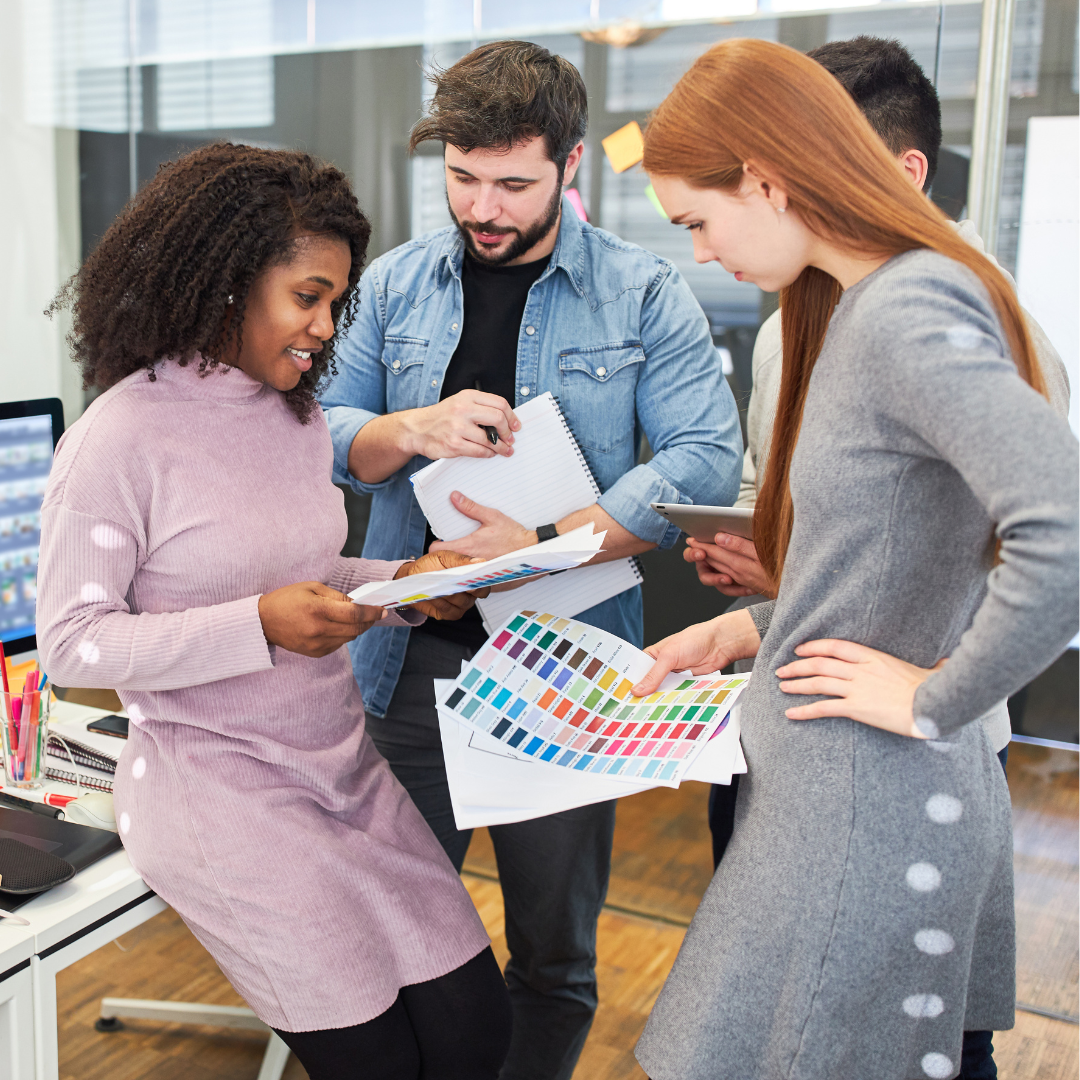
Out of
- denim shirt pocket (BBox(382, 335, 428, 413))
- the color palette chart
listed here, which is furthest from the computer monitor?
the color palette chart

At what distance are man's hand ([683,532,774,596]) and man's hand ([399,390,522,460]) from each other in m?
0.32

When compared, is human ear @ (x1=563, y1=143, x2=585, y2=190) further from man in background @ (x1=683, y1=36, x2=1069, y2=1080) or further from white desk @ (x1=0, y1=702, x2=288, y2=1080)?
white desk @ (x1=0, y1=702, x2=288, y2=1080)

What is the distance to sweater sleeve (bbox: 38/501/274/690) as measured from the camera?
1.18 meters

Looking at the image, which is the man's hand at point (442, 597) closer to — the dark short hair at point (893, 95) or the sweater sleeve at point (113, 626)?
the sweater sleeve at point (113, 626)

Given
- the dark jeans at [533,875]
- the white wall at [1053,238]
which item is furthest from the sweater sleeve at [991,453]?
the white wall at [1053,238]

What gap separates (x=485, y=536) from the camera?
1572 millimetres

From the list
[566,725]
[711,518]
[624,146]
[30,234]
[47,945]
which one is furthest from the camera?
[30,234]

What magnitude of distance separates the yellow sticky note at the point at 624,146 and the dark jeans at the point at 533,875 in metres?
1.31

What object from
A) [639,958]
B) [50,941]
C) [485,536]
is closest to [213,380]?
[485,536]

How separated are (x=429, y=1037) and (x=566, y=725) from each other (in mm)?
417

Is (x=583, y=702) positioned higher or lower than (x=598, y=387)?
lower

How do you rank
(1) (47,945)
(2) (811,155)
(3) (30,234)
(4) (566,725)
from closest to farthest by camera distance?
(2) (811,155)
(1) (47,945)
(4) (566,725)
(3) (30,234)

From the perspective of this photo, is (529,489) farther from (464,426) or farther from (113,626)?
(113,626)

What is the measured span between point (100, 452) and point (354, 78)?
181 centimetres
